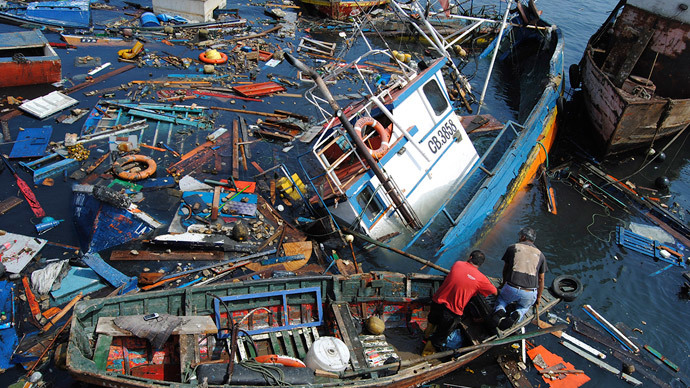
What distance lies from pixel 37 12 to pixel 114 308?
65.0 ft

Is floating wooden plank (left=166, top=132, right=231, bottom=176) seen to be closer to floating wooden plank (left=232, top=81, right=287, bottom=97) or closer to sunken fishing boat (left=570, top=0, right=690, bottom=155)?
floating wooden plank (left=232, top=81, right=287, bottom=97)

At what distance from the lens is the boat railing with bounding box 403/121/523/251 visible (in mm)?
10340

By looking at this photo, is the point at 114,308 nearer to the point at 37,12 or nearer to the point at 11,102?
the point at 11,102

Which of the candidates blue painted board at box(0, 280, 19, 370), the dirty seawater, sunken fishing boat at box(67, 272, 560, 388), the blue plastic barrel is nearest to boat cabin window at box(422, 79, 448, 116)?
the dirty seawater

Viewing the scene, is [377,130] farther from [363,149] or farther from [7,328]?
[7,328]

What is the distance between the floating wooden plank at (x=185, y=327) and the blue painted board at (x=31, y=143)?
8477 millimetres

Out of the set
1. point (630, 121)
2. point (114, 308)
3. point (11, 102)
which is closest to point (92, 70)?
point (11, 102)

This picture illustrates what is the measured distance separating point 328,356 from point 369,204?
14.0 feet

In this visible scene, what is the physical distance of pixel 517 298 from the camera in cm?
822

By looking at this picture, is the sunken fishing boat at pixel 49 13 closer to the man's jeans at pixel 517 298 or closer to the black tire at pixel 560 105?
the black tire at pixel 560 105

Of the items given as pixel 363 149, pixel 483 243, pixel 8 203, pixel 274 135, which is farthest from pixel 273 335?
pixel 274 135

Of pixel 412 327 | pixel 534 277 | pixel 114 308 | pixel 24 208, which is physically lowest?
pixel 24 208

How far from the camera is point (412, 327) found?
939cm

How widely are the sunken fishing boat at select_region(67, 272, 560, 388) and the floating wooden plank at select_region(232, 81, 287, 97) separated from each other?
36.9ft
